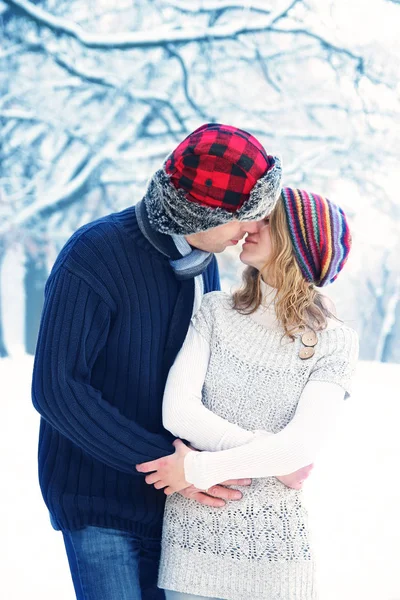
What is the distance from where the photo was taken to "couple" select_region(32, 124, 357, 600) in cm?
132

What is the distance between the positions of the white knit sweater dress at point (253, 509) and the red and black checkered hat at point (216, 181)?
28 cm

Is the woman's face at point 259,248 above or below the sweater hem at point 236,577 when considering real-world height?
above

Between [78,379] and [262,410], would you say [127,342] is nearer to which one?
[78,379]

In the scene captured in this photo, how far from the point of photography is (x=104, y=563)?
4.70 feet

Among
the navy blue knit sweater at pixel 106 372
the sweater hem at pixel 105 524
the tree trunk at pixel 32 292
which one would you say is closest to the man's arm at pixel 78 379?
the navy blue knit sweater at pixel 106 372

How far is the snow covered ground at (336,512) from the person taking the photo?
2762mm

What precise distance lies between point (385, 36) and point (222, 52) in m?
1.35

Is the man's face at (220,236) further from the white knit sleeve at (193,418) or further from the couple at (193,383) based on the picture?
the white knit sleeve at (193,418)

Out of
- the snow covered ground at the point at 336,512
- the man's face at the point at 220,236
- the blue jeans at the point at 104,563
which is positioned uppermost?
the man's face at the point at 220,236

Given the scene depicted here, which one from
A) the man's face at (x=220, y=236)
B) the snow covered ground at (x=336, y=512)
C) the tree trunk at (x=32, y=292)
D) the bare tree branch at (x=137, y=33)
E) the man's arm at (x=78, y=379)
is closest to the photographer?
the man's arm at (x=78, y=379)

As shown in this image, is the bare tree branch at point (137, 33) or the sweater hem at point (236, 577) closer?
the sweater hem at point (236, 577)

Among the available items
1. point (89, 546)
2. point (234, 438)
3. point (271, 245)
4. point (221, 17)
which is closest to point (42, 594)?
point (89, 546)

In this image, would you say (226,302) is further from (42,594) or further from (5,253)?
(5,253)

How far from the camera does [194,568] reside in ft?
4.51
